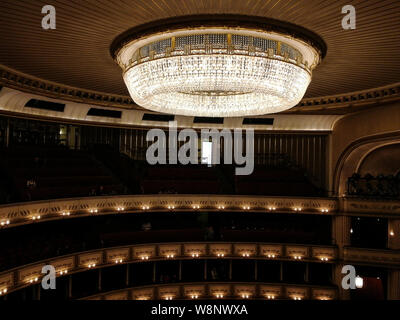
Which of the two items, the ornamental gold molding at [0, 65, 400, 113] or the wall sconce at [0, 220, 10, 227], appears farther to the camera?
the wall sconce at [0, 220, 10, 227]

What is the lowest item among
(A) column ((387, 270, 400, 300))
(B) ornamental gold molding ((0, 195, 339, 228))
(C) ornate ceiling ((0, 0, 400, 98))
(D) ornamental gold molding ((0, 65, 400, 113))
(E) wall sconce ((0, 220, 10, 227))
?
(A) column ((387, 270, 400, 300))

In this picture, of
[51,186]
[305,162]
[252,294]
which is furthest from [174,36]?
[305,162]

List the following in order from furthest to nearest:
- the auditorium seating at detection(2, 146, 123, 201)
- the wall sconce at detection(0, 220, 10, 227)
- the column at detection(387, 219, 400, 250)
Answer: the column at detection(387, 219, 400, 250) → the auditorium seating at detection(2, 146, 123, 201) → the wall sconce at detection(0, 220, 10, 227)

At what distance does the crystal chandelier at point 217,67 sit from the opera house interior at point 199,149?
29mm

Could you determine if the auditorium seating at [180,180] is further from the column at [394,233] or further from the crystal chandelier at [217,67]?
the crystal chandelier at [217,67]

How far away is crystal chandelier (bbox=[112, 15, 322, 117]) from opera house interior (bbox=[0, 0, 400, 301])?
0.09 ft

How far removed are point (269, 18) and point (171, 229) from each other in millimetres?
13095

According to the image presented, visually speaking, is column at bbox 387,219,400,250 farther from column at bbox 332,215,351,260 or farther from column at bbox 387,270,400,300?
column at bbox 332,215,351,260

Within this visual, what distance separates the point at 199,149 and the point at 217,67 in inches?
589

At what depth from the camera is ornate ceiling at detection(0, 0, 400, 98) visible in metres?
5.43

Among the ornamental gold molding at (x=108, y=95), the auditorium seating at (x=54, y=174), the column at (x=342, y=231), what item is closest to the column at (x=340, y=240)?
the column at (x=342, y=231)

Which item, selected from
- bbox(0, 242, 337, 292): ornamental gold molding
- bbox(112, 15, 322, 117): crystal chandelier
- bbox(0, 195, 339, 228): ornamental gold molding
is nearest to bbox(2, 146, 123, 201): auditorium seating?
bbox(0, 195, 339, 228): ornamental gold molding

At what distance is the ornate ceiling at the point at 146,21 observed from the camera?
5426 mm
